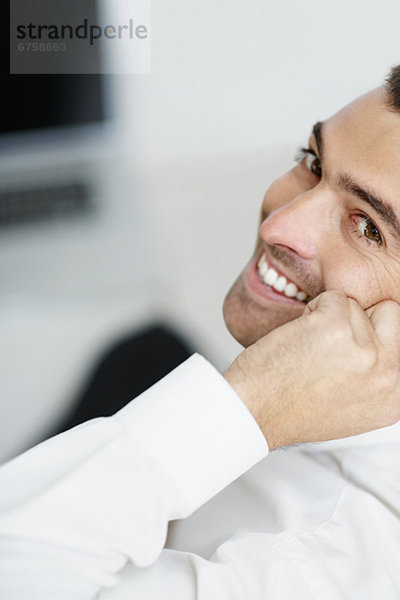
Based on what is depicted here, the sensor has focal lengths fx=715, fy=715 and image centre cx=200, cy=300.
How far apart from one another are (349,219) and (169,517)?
537mm

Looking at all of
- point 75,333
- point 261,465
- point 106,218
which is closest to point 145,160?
point 106,218

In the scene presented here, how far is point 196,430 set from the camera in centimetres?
77

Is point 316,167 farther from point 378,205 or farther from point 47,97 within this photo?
point 47,97

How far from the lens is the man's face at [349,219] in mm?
1012

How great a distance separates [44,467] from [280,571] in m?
0.29

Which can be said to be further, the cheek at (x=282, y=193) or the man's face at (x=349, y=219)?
the cheek at (x=282, y=193)

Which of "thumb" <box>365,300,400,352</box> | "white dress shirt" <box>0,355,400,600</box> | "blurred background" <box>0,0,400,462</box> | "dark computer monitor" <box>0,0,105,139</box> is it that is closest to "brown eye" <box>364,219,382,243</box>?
"thumb" <box>365,300,400,352</box>

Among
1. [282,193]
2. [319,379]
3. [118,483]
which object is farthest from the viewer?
[282,193]

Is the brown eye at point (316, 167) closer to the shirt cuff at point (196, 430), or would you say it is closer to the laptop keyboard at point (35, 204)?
the shirt cuff at point (196, 430)

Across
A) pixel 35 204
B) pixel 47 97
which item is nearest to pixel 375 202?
pixel 47 97

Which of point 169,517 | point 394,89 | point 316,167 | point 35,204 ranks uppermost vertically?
point 394,89

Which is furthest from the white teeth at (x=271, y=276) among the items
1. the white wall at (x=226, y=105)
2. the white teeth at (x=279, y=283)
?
the white wall at (x=226, y=105)

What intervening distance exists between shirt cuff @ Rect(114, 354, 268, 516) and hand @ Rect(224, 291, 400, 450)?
0.03m

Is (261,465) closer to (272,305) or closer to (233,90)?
(272,305)
